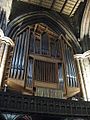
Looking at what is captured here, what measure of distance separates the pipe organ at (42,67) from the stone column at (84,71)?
351mm

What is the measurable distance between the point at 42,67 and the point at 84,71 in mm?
2559

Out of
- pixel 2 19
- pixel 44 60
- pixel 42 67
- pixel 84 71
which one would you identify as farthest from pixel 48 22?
pixel 84 71

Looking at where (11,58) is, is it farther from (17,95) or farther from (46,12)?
(46,12)

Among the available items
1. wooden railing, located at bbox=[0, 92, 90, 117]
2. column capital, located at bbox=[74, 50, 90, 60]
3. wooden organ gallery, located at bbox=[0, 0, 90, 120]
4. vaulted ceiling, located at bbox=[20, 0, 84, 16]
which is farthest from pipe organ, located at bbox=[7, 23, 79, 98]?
vaulted ceiling, located at bbox=[20, 0, 84, 16]

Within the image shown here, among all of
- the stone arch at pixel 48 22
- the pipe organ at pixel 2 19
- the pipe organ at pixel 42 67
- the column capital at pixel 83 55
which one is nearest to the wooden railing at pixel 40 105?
the pipe organ at pixel 42 67

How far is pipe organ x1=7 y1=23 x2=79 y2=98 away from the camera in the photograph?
1134 centimetres

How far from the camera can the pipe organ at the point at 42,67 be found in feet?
37.2

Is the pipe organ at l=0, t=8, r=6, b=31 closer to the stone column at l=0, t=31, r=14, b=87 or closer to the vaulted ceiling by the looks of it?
the stone column at l=0, t=31, r=14, b=87

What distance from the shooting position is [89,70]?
42.8ft

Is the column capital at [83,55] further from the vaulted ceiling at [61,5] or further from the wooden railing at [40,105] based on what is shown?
the vaulted ceiling at [61,5]

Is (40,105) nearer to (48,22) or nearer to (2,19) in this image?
(2,19)

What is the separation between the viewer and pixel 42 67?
1269 cm

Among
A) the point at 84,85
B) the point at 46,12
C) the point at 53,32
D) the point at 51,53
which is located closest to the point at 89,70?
the point at 84,85

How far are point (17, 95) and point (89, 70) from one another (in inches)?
210
